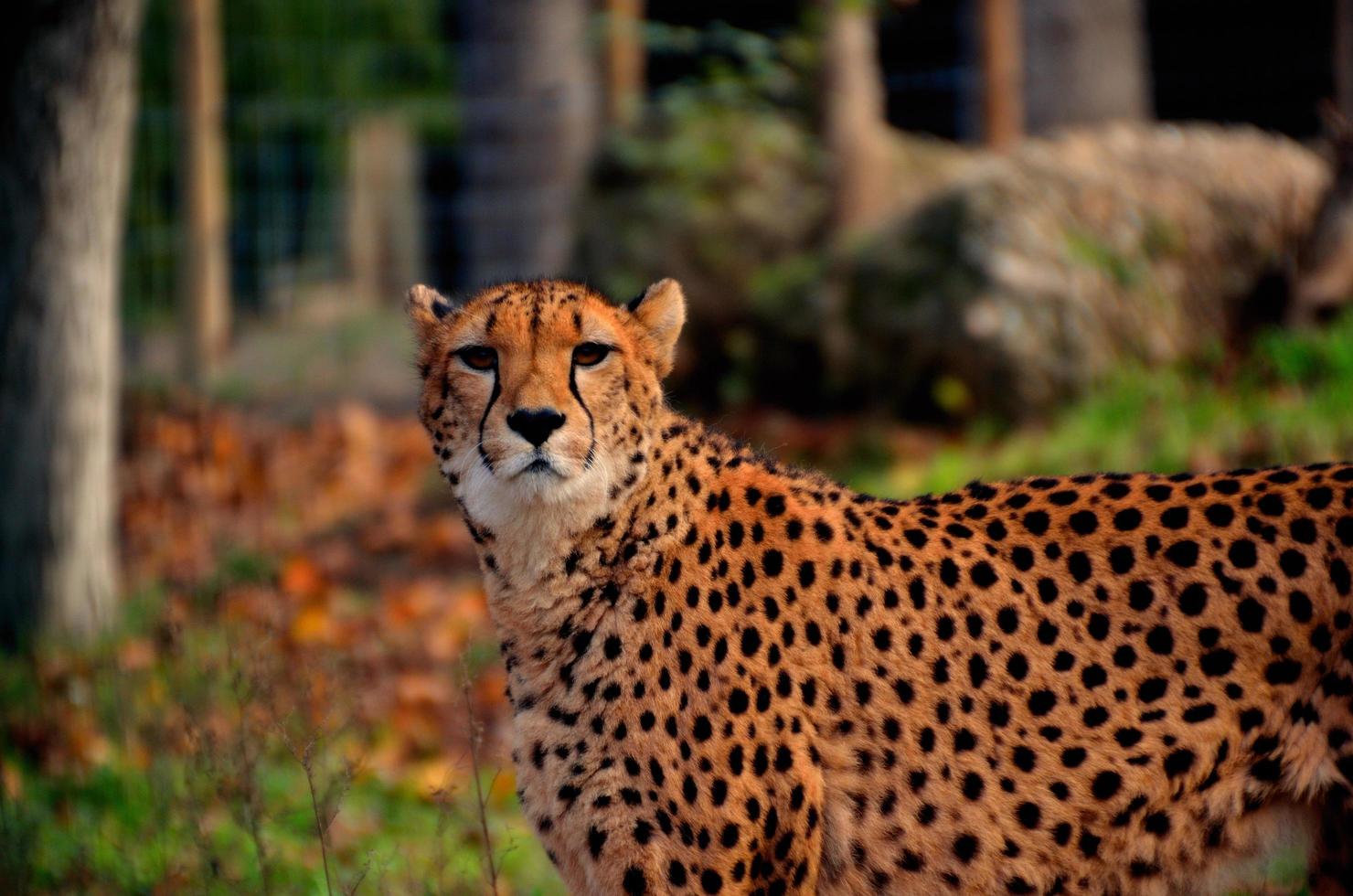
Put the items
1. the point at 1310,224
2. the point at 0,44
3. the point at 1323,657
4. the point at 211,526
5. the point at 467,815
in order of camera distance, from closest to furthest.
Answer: the point at 1323,657
the point at 467,815
the point at 0,44
the point at 1310,224
the point at 211,526

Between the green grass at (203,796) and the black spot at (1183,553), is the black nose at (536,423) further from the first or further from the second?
the black spot at (1183,553)

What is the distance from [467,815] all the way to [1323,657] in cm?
293

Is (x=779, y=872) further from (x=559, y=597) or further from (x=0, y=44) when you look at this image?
(x=0, y=44)

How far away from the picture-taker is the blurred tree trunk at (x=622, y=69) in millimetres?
10359

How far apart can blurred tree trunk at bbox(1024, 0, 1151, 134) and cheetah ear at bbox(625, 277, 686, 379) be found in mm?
7706

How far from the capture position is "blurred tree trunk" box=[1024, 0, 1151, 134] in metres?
10.6

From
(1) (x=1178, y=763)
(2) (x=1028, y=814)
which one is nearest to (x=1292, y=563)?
(1) (x=1178, y=763)

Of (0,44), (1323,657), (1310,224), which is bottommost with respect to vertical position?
(1323,657)

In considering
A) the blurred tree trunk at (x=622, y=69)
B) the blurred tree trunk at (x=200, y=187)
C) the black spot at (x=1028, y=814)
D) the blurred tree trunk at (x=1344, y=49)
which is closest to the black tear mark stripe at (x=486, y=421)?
the black spot at (x=1028, y=814)

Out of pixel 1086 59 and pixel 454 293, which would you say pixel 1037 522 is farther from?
pixel 1086 59

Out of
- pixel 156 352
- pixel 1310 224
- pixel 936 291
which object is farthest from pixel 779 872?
pixel 156 352

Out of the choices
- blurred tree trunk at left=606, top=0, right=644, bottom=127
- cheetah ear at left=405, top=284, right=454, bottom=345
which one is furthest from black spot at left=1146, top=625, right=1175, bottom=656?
blurred tree trunk at left=606, top=0, right=644, bottom=127

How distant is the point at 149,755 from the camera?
210 inches

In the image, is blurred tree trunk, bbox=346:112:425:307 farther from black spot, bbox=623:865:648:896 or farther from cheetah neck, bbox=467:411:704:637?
black spot, bbox=623:865:648:896
